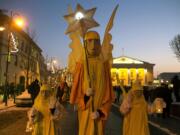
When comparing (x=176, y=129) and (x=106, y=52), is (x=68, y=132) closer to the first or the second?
(x=176, y=129)

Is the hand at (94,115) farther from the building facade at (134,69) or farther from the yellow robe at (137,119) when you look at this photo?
the building facade at (134,69)

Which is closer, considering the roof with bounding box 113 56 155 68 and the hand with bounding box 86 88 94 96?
the hand with bounding box 86 88 94 96

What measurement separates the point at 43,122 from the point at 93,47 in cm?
231

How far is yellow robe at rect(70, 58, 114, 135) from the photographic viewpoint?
552 centimetres

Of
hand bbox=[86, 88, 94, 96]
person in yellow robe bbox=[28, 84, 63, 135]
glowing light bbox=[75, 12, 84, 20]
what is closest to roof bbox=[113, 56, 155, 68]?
person in yellow robe bbox=[28, 84, 63, 135]

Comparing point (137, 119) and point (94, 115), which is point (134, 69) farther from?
point (94, 115)

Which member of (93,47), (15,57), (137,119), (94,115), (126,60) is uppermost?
(126,60)

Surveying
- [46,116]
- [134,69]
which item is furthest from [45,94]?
[134,69]

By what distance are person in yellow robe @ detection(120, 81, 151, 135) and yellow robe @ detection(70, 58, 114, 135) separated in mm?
1745

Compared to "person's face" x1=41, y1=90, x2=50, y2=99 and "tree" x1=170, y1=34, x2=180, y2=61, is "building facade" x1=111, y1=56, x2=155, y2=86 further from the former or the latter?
"person's face" x1=41, y1=90, x2=50, y2=99

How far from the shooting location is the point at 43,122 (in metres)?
7.18

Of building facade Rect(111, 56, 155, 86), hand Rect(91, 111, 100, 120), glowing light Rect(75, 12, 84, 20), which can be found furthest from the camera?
building facade Rect(111, 56, 155, 86)

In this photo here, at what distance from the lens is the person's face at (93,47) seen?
579cm

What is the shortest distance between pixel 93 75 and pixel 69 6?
4.61 ft
